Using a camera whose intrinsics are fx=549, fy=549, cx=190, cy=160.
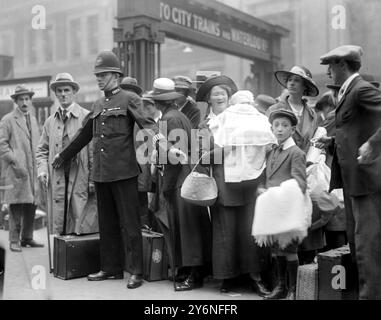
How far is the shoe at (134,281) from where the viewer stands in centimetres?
466

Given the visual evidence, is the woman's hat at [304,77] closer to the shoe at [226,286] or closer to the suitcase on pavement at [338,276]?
the suitcase on pavement at [338,276]

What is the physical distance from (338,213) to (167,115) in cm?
169

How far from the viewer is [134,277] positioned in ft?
15.5

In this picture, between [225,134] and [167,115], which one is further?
[167,115]

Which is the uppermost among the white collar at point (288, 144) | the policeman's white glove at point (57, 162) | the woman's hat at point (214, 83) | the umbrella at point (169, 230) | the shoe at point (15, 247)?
the woman's hat at point (214, 83)

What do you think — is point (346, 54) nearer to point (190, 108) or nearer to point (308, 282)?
point (308, 282)

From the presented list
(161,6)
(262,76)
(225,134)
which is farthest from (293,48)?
(225,134)

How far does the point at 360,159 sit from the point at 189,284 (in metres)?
1.95

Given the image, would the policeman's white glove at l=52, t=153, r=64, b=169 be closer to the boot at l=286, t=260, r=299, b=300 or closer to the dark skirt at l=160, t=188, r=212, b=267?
the dark skirt at l=160, t=188, r=212, b=267

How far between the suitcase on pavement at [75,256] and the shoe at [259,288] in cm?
153

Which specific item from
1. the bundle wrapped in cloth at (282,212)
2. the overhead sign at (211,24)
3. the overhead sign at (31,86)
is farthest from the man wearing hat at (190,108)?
the overhead sign at (31,86)

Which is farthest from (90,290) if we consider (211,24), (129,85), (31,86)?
(211,24)

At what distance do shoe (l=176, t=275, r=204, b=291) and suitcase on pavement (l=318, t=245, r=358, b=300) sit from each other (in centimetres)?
123

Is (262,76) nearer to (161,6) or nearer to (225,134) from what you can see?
(161,6)
